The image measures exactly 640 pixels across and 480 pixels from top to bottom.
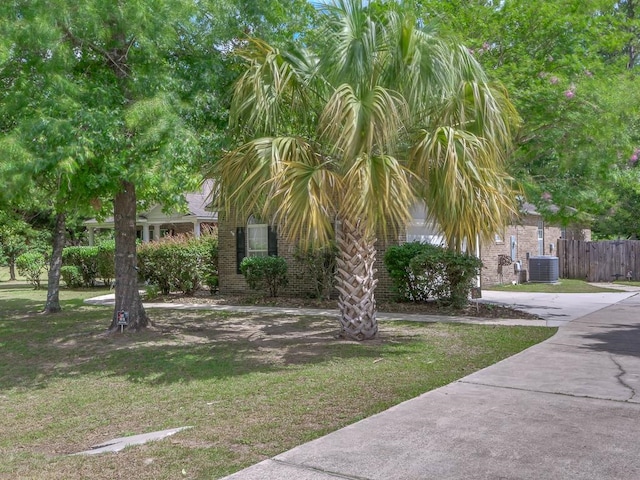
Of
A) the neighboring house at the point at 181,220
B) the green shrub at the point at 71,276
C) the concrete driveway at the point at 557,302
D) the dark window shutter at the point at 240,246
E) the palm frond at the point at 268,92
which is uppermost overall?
Answer: the palm frond at the point at 268,92

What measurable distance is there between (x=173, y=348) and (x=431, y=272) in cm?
659

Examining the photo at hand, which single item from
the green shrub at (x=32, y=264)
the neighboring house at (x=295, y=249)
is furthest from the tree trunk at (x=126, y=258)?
the green shrub at (x=32, y=264)

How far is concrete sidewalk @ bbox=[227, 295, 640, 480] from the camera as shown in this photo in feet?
14.5

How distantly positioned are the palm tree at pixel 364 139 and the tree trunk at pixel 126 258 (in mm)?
2974

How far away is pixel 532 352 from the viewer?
8977 millimetres

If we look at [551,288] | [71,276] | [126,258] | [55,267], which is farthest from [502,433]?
[71,276]

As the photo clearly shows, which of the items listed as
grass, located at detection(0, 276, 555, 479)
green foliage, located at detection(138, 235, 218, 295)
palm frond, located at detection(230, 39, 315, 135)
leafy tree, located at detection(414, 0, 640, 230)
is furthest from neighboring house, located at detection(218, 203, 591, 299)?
palm frond, located at detection(230, 39, 315, 135)

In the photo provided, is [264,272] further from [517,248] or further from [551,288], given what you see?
[517,248]

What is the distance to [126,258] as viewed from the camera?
11328 mm

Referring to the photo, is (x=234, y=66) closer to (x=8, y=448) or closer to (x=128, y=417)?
Result: (x=128, y=417)

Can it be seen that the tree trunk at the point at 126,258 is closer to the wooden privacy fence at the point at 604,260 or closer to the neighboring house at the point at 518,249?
the neighboring house at the point at 518,249

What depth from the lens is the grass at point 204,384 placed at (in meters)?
4.98

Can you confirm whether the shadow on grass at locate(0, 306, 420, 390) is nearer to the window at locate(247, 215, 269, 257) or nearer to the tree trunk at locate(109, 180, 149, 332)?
the tree trunk at locate(109, 180, 149, 332)

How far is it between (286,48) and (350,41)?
1.49m
